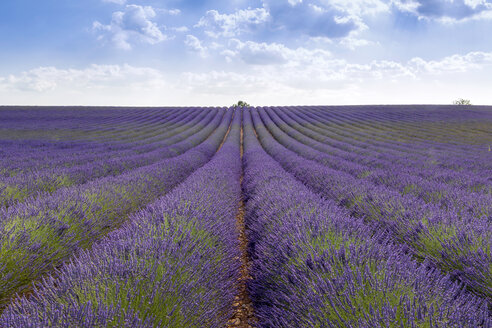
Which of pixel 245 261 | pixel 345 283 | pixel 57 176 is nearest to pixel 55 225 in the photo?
pixel 245 261

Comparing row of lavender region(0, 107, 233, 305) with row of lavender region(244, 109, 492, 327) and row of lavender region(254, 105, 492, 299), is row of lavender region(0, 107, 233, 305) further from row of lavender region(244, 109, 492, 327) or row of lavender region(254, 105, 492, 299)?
row of lavender region(254, 105, 492, 299)

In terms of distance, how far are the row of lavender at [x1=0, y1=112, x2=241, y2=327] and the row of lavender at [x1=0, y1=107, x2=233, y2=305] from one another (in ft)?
2.13

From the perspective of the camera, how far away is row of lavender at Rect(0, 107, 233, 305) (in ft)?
8.06

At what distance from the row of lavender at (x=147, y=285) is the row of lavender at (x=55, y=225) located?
0.65 metres

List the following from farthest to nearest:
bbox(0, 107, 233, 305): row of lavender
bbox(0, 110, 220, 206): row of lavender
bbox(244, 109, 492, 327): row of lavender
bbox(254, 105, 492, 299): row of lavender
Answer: bbox(0, 110, 220, 206): row of lavender → bbox(0, 107, 233, 305): row of lavender → bbox(254, 105, 492, 299): row of lavender → bbox(244, 109, 492, 327): row of lavender

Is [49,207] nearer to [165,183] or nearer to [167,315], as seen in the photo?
[167,315]

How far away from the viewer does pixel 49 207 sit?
3277 millimetres

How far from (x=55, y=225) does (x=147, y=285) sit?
1862mm

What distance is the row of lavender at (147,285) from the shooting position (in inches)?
53.3

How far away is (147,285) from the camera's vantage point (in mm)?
1662

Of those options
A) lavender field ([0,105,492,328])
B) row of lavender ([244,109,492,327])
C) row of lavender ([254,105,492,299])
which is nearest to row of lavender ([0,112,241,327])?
lavender field ([0,105,492,328])

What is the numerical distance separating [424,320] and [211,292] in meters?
1.27

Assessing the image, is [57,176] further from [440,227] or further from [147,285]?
[440,227]

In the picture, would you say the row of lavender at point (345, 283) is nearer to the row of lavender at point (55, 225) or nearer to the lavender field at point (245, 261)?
the lavender field at point (245, 261)
